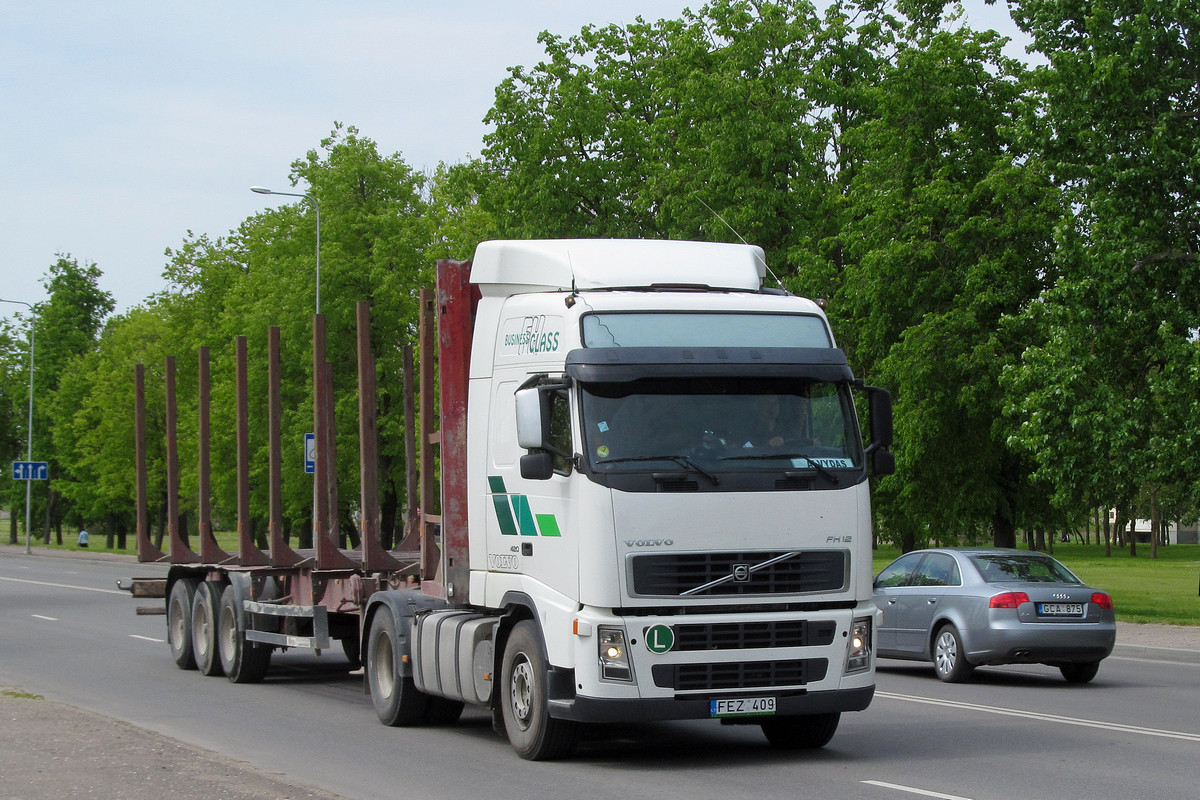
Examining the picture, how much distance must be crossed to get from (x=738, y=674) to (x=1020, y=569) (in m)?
7.51

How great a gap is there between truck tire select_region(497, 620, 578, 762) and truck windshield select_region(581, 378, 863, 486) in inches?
56.5

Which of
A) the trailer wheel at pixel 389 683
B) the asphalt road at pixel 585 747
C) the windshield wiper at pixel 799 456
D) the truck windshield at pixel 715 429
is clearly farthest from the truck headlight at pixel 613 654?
the trailer wheel at pixel 389 683

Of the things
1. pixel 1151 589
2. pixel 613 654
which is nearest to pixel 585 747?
pixel 613 654

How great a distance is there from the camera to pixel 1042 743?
11000mm

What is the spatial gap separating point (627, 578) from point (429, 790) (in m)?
1.80

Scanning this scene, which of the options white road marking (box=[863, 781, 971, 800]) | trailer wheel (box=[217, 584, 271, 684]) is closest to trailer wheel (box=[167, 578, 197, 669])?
trailer wheel (box=[217, 584, 271, 684])

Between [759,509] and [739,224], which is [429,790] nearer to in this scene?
[759,509]

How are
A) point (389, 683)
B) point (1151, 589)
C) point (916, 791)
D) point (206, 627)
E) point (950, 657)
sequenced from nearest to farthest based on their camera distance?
Result: point (916, 791) < point (389, 683) < point (950, 657) < point (206, 627) < point (1151, 589)

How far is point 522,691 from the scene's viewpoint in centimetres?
1023

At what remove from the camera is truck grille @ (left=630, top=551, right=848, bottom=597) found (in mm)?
9453

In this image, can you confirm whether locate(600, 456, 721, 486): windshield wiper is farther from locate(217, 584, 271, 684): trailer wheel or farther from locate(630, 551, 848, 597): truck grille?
locate(217, 584, 271, 684): trailer wheel

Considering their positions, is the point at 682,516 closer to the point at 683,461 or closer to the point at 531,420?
the point at 683,461

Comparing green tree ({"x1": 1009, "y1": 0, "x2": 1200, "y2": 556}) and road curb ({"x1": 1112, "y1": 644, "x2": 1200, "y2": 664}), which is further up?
green tree ({"x1": 1009, "y1": 0, "x2": 1200, "y2": 556})

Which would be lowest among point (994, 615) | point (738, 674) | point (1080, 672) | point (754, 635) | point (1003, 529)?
point (1080, 672)
